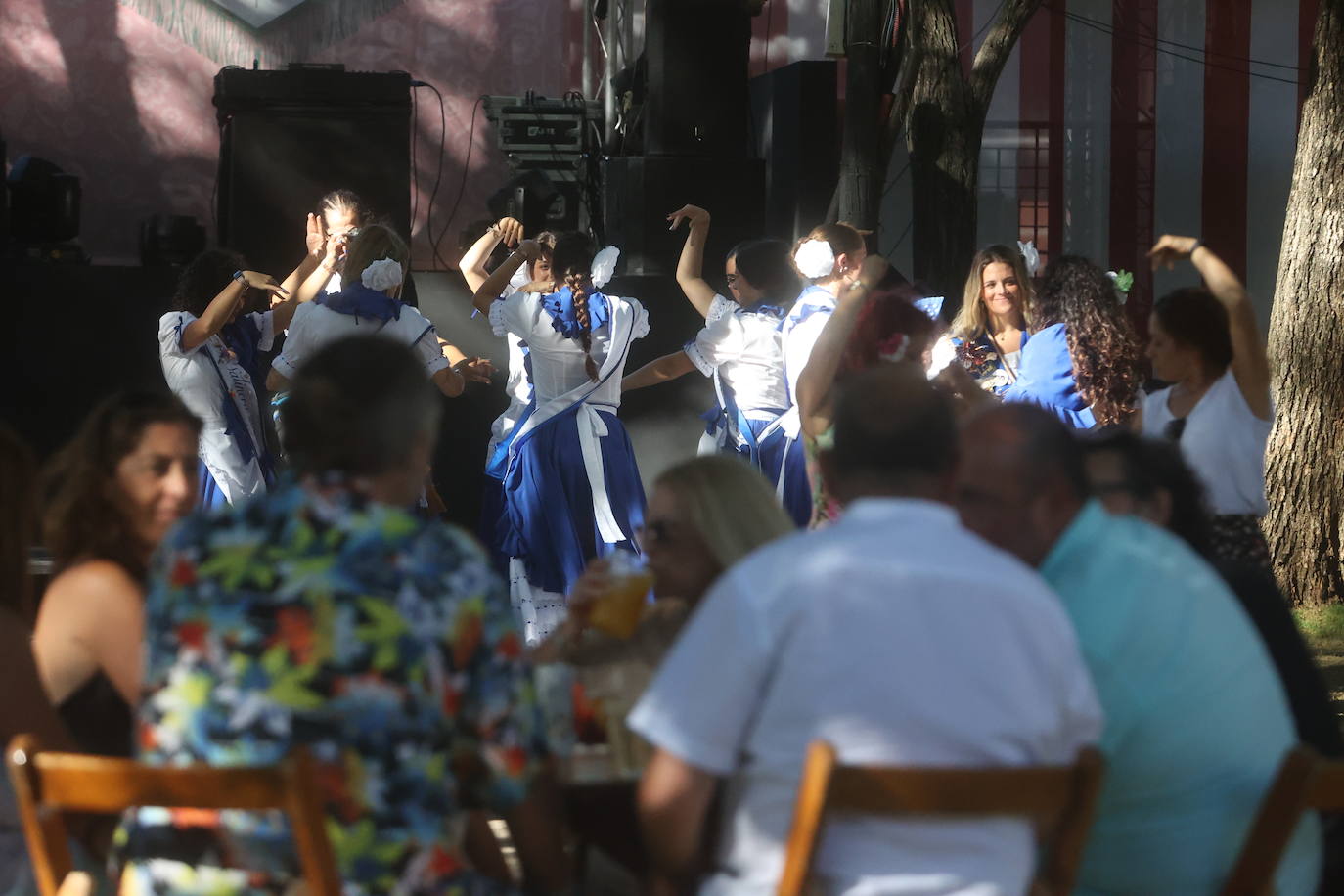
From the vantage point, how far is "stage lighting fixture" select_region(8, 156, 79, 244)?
8406 mm


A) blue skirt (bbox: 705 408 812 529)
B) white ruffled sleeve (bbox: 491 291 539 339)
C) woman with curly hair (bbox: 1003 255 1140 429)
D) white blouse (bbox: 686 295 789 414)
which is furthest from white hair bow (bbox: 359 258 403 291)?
woman with curly hair (bbox: 1003 255 1140 429)

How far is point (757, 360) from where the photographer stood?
5.39 m

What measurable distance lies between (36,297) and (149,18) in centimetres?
432

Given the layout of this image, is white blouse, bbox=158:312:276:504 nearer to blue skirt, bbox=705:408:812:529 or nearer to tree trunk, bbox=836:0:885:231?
blue skirt, bbox=705:408:812:529

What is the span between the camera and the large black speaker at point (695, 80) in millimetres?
7543

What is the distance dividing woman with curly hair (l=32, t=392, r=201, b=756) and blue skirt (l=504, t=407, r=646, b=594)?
10.8ft

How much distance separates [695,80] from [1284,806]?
620 centimetres

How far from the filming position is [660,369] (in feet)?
18.7

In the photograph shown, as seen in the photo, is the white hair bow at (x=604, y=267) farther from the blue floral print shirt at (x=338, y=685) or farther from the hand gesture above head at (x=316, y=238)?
the blue floral print shirt at (x=338, y=685)

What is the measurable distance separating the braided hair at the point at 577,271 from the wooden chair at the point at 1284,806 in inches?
162

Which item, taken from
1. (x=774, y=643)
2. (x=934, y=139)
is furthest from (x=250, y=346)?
(x=774, y=643)

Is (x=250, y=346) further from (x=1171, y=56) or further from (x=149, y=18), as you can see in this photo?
(x=1171, y=56)

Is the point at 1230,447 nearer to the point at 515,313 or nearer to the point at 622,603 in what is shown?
the point at 622,603

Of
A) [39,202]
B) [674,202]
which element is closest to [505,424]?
[674,202]
